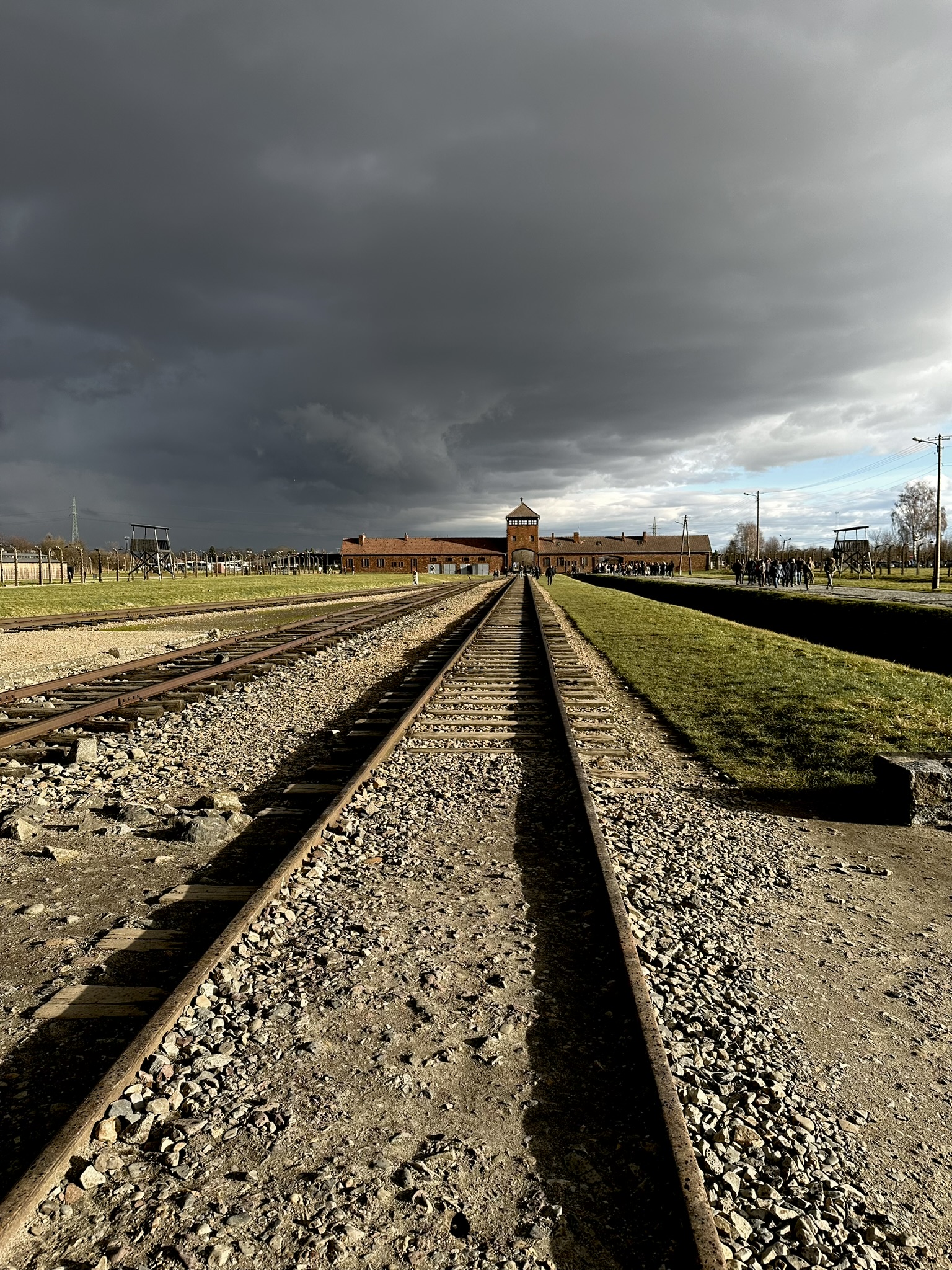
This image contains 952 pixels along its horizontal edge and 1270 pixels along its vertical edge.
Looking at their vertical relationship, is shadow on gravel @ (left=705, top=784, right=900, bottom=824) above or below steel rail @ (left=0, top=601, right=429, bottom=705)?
below

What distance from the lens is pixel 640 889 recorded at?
4371 millimetres

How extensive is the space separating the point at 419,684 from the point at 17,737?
5.35 meters

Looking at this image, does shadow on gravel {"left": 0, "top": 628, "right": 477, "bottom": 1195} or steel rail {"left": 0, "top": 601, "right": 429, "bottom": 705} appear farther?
steel rail {"left": 0, "top": 601, "right": 429, "bottom": 705}

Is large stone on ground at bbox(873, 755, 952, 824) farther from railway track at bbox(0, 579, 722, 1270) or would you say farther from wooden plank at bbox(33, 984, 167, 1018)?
wooden plank at bbox(33, 984, 167, 1018)

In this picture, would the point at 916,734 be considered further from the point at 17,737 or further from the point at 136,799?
the point at 17,737

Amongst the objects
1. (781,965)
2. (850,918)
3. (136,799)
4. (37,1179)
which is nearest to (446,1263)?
(37,1179)

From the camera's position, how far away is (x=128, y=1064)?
2566mm

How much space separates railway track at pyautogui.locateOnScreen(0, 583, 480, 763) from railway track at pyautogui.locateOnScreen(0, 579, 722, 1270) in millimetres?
4497

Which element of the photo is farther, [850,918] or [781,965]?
[850,918]

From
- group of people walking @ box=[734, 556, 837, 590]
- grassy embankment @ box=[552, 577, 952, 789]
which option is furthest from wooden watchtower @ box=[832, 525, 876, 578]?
grassy embankment @ box=[552, 577, 952, 789]

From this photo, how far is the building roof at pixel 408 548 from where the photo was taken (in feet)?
455

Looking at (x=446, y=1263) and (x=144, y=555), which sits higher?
(x=144, y=555)

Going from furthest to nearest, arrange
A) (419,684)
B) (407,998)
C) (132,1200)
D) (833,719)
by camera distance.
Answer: (419,684), (833,719), (407,998), (132,1200)

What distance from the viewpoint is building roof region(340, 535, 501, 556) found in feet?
455
